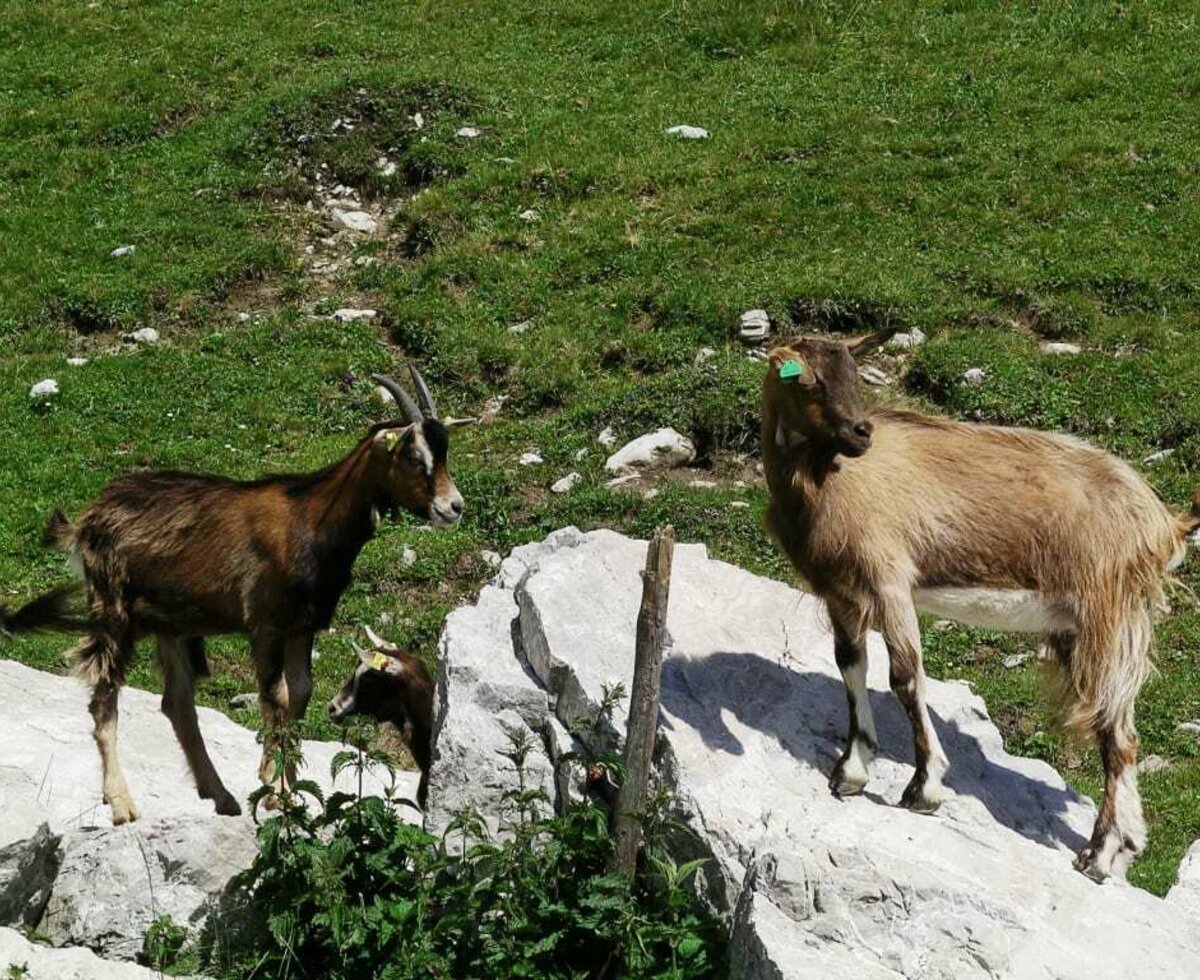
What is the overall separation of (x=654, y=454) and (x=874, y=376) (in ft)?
8.15

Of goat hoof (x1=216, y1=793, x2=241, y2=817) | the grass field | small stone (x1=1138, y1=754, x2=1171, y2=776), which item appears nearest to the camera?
goat hoof (x1=216, y1=793, x2=241, y2=817)

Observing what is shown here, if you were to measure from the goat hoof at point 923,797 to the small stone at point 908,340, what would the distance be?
828cm

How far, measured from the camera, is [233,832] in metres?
8.15

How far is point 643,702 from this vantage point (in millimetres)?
7410

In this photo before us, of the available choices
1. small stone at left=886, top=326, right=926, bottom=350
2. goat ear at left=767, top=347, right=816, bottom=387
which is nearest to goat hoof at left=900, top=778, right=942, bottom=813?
goat ear at left=767, top=347, right=816, bottom=387

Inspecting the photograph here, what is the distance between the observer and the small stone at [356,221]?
62.6 ft

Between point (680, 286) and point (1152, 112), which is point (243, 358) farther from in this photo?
point (1152, 112)

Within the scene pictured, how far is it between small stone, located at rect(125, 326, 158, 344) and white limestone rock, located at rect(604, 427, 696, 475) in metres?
5.86

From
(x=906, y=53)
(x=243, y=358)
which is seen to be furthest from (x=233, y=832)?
(x=906, y=53)

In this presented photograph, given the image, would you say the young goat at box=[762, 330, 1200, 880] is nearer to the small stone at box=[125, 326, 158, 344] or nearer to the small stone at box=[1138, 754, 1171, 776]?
the small stone at box=[1138, 754, 1171, 776]

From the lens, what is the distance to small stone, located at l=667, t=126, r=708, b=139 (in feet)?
65.4

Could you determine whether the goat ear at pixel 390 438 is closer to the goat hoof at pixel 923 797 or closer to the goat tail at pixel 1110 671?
the goat hoof at pixel 923 797

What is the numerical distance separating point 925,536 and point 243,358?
10285 mm

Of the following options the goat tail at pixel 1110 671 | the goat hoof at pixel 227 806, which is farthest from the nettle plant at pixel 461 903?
the goat tail at pixel 1110 671
